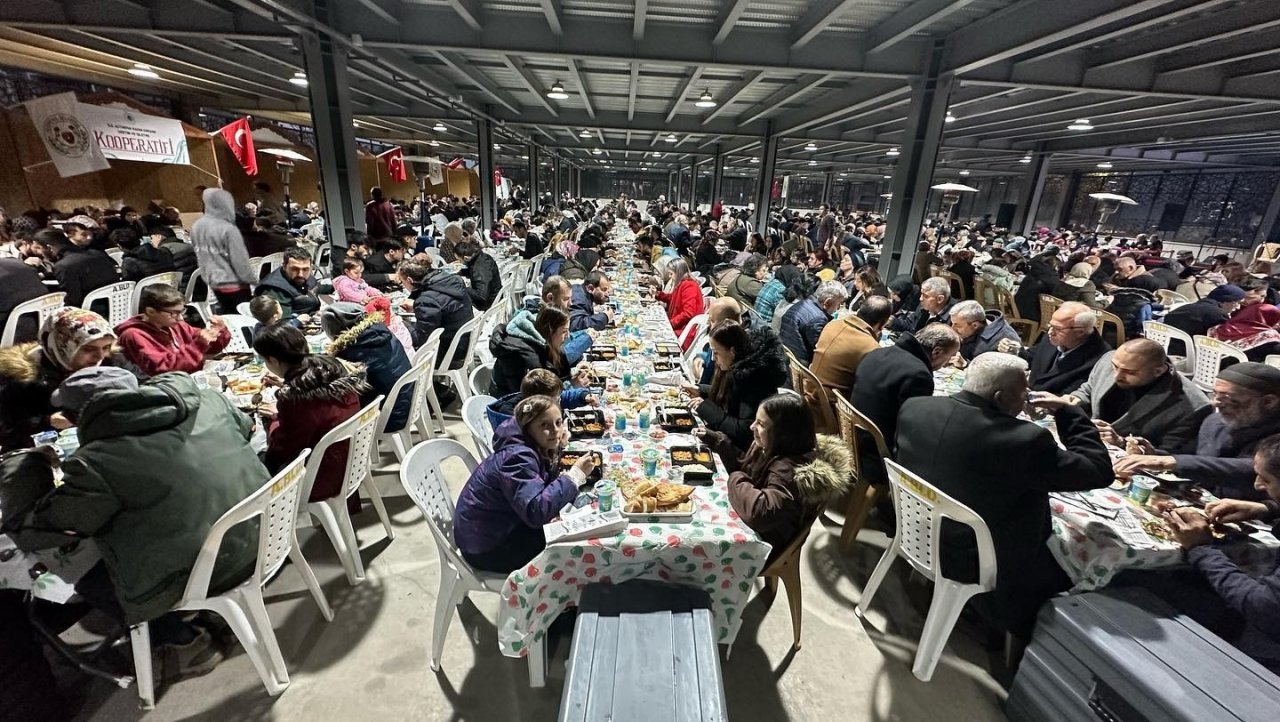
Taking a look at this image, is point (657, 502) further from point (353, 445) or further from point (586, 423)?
point (353, 445)

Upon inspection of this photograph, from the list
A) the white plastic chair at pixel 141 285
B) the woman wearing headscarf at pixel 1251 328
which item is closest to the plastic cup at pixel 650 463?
the white plastic chair at pixel 141 285

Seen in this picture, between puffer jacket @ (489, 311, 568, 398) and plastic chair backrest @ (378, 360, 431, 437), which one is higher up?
puffer jacket @ (489, 311, 568, 398)

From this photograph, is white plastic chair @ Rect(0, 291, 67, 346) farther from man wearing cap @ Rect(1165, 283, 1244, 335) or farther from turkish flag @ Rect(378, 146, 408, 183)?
man wearing cap @ Rect(1165, 283, 1244, 335)

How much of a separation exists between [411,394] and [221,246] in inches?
150

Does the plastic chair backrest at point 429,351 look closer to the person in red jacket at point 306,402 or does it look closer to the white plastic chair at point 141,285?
the person in red jacket at point 306,402

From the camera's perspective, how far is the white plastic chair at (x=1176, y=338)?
212 inches

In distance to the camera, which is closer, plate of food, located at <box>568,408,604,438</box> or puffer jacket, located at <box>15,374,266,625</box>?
puffer jacket, located at <box>15,374,266,625</box>

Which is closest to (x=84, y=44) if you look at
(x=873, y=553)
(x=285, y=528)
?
(x=285, y=528)

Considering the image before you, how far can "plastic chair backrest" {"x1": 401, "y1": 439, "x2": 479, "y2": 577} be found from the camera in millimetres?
2303

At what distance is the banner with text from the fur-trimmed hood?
50.3 feet

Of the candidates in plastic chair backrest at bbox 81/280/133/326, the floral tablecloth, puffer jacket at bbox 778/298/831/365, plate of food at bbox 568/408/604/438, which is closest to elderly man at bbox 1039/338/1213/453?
puffer jacket at bbox 778/298/831/365

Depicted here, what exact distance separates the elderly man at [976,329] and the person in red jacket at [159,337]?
21.2 feet

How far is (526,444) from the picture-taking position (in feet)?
7.56

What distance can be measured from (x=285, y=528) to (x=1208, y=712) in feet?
12.8
